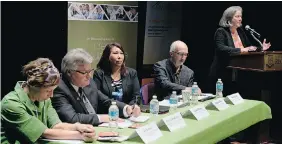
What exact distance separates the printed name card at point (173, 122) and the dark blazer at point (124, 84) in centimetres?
100

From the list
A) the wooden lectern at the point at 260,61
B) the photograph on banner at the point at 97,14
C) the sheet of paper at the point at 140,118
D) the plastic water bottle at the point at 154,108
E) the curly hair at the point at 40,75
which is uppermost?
the photograph on banner at the point at 97,14

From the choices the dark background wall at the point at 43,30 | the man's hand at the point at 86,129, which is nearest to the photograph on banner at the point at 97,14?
the dark background wall at the point at 43,30

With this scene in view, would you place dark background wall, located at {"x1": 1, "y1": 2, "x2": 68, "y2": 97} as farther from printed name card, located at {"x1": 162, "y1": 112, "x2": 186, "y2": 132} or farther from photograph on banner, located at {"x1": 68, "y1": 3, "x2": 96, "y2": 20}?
printed name card, located at {"x1": 162, "y1": 112, "x2": 186, "y2": 132}

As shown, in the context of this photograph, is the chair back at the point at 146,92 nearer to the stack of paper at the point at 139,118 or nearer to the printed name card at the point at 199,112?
the printed name card at the point at 199,112

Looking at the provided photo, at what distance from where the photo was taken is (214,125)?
318 centimetres

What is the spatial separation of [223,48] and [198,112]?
1.57m

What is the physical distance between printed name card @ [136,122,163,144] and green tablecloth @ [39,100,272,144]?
3 cm

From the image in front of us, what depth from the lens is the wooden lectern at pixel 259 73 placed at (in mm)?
4406

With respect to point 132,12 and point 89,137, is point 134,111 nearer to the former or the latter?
point 89,137

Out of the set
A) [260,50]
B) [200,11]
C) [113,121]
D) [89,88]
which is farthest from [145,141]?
[200,11]

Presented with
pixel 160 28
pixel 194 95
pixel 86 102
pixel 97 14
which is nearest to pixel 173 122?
pixel 86 102

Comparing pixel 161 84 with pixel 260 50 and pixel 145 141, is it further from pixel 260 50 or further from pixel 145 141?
pixel 145 141

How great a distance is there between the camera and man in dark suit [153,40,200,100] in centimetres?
441

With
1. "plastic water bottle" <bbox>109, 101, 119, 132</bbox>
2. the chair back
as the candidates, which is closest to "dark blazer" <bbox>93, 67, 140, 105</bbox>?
the chair back
